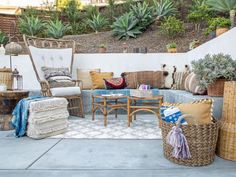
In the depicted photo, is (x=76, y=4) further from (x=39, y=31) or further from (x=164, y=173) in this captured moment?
(x=164, y=173)

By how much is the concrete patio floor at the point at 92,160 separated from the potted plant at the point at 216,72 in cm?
83

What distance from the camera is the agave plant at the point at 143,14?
793 centimetres

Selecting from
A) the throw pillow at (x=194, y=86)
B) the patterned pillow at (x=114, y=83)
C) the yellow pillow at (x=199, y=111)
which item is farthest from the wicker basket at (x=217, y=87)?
the patterned pillow at (x=114, y=83)

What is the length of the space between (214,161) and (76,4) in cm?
880

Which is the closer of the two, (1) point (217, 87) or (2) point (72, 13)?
(1) point (217, 87)

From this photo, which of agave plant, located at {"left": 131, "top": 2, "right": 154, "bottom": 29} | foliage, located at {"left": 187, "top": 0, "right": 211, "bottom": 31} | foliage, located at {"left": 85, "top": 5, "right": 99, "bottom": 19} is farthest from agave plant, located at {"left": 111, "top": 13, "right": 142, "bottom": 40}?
foliage, located at {"left": 85, "top": 5, "right": 99, "bottom": 19}

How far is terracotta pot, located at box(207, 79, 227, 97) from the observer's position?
2.91 m

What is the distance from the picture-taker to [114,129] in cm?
377

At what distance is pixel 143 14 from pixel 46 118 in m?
5.62

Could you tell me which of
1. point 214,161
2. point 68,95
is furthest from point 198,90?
point 68,95

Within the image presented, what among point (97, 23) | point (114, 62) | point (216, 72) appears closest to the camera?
point (216, 72)

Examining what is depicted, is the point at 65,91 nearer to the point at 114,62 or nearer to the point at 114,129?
the point at 114,129

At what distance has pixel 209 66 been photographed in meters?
2.91

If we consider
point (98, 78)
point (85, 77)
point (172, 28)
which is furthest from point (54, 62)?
point (172, 28)
